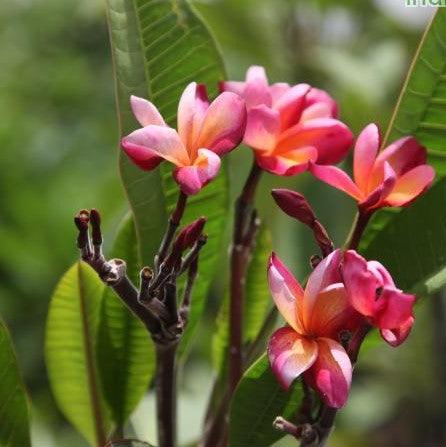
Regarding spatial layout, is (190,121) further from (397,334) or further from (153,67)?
(397,334)

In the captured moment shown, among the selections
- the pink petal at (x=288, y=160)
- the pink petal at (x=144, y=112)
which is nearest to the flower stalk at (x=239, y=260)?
the pink petal at (x=288, y=160)

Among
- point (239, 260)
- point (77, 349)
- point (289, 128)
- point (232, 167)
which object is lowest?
point (232, 167)

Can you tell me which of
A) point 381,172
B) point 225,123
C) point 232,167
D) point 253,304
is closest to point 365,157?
point 381,172

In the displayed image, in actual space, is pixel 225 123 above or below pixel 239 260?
above

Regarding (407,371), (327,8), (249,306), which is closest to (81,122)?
(327,8)

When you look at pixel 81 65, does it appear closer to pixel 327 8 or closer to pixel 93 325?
pixel 327 8

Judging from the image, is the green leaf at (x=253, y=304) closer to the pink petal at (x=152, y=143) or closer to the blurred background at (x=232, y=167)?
the pink petal at (x=152, y=143)

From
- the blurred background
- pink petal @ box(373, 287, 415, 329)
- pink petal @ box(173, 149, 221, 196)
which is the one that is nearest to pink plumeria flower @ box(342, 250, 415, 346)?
pink petal @ box(373, 287, 415, 329)
